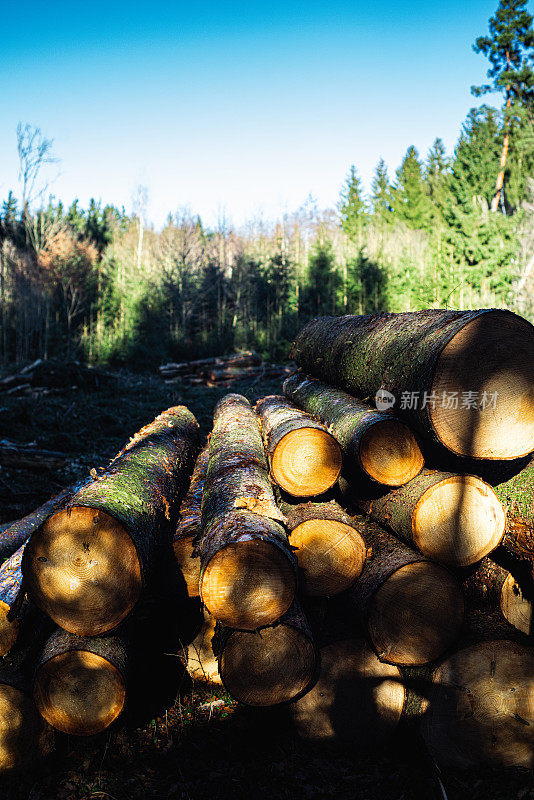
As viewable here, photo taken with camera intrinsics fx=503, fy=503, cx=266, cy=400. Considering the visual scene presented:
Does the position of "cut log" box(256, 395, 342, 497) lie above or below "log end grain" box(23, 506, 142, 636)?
above

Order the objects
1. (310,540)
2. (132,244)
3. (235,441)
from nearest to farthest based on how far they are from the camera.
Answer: (310,540), (235,441), (132,244)

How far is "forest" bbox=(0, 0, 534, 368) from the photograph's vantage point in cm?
1808

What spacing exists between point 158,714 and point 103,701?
62 cm

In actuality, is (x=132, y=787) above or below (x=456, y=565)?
below

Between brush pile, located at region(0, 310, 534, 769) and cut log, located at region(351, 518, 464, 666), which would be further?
cut log, located at region(351, 518, 464, 666)

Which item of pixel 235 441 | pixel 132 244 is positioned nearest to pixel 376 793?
pixel 235 441

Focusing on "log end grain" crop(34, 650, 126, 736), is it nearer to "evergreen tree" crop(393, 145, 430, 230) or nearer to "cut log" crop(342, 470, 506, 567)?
"cut log" crop(342, 470, 506, 567)

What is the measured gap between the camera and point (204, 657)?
3.48 meters

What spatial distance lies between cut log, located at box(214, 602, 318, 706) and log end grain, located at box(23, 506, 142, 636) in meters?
0.74

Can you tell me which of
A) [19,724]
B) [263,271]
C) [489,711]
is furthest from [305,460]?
[263,271]

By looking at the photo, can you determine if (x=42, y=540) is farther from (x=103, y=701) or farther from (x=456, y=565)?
(x=456, y=565)

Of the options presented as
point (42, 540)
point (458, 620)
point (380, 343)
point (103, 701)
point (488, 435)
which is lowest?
point (103, 701)

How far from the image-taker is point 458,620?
291 cm

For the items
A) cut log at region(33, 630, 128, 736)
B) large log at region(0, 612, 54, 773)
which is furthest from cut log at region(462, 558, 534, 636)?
large log at region(0, 612, 54, 773)
